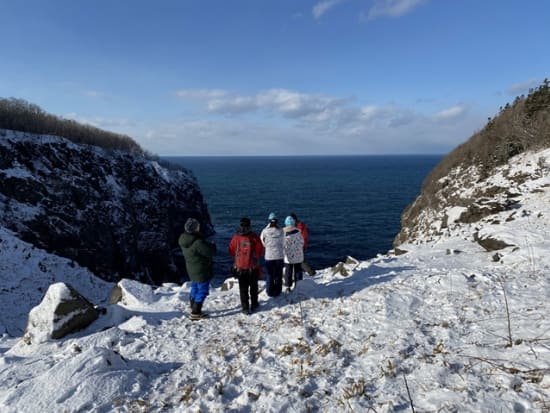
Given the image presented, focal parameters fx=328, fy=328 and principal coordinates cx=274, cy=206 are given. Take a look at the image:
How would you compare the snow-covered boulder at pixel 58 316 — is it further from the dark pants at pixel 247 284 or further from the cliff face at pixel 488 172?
the cliff face at pixel 488 172

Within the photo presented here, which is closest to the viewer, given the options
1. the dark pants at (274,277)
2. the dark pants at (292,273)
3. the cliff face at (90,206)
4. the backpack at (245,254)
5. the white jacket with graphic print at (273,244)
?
the backpack at (245,254)

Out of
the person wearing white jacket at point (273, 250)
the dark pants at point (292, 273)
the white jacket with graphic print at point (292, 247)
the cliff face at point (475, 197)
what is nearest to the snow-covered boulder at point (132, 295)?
the person wearing white jacket at point (273, 250)

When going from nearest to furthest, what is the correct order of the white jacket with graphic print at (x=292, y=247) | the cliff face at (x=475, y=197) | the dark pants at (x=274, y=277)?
the dark pants at (x=274, y=277) → the white jacket with graphic print at (x=292, y=247) → the cliff face at (x=475, y=197)

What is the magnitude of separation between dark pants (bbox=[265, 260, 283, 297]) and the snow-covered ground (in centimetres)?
31

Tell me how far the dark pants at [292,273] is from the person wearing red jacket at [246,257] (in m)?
1.46

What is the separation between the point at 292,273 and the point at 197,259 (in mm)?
3153

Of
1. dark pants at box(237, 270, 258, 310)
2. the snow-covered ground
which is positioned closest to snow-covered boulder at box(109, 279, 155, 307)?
the snow-covered ground

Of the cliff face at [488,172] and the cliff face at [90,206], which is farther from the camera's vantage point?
the cliff face at [90,206]

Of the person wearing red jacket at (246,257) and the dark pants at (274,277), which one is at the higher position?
the person wearing red jacket at (246,257)

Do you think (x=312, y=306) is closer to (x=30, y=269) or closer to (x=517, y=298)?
(x=517, y=298)

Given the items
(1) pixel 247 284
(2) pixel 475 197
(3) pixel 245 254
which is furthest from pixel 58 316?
(2) pixel 475 197

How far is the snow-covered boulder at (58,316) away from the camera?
7719 millimetres

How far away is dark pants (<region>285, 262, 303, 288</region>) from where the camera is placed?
32.4 feet

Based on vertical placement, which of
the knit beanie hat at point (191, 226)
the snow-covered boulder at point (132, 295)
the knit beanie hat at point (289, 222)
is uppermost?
the knit beanie hat at point (191, 226)
